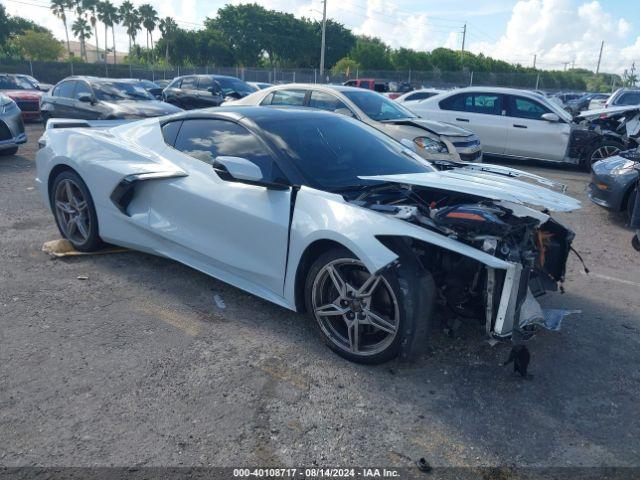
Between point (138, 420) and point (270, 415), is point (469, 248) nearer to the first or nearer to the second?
point (270, 415)

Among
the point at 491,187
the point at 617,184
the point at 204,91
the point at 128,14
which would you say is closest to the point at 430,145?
the point at 617,184

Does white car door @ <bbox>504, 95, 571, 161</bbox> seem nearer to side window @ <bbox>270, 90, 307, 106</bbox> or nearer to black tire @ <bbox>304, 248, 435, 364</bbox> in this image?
side window @ <bbox>270, 90, 307, 106</bbox>

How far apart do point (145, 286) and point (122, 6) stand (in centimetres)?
9149

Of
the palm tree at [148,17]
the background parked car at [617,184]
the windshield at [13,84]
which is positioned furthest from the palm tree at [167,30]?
the background parked car at [617,184]

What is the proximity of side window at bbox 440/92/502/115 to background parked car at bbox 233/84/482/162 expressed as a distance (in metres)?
2.11

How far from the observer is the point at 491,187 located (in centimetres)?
345

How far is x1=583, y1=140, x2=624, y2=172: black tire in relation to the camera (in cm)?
1034

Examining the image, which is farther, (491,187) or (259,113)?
(259,113)

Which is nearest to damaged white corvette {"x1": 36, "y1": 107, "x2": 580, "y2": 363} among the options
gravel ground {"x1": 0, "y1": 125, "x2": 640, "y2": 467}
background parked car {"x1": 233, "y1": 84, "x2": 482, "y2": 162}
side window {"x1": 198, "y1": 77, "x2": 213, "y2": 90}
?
gravel ground {"x1": 0, "y1": 125, "x2": 640, "y2": 467}

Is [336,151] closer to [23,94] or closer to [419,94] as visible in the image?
[419,94]

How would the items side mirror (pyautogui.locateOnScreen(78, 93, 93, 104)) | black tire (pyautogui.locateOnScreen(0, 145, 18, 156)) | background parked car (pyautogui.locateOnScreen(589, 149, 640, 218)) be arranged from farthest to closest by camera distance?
side mirror (pyautogui.locateOnScreen(78, 93, 93, 104))
black tire (pyautogui.locateOnScreen(0, 145, 18, 156))
background parked car (pyautogui.locateOnScreen(589, 149, 640, 218))

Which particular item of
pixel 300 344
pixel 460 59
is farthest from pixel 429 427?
pixel 460 59

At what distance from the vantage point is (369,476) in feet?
8.05

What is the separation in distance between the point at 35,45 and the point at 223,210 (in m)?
73.2
